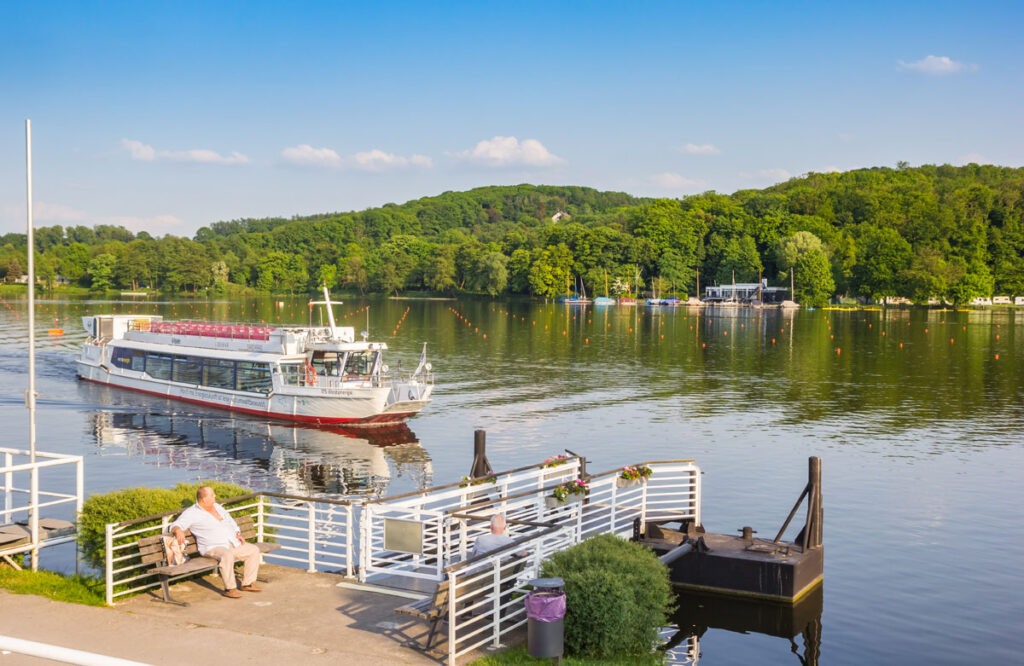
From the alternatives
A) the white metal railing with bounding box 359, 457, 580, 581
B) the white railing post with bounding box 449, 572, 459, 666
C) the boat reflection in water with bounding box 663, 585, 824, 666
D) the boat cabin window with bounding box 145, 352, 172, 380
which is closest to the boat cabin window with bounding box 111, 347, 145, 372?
the boat cabin window with bounding box 145, 352, 172, 380

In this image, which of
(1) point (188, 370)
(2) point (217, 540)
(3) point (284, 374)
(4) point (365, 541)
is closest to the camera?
(2) point (217, 540)

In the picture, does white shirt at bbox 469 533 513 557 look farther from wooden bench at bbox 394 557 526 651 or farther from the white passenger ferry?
the white passenger ferry

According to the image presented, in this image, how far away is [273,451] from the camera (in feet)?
125

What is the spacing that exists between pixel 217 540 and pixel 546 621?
212 inches

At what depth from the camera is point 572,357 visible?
77125 millimetres

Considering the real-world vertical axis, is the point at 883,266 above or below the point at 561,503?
above

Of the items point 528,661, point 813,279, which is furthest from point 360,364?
point 813,279

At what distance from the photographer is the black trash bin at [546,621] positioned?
11.7 m

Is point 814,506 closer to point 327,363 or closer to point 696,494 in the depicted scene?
point 696,494

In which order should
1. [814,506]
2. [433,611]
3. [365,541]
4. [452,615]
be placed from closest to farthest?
[452,615], [433,611], [365,541], [814,506]

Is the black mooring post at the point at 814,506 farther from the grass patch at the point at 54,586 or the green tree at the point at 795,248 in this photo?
the green tree at the point at 795,248

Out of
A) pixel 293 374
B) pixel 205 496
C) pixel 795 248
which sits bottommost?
pixel 293 374

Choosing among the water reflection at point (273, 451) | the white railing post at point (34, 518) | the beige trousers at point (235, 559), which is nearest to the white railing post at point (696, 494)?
the beige trousers at point (235, 559)

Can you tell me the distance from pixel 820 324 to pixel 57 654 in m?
129
